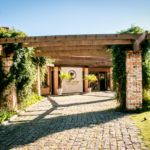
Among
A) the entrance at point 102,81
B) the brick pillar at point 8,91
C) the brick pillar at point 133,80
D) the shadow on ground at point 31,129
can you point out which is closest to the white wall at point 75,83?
the entrance at point 102,81

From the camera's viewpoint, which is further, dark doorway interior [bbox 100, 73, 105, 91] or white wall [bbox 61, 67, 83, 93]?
dark doorway interior [bbox 100, 73, 105, 91]

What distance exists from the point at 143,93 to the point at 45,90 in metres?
8.43

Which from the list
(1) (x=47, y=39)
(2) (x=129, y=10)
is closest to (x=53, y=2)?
(1) (x=47, y=39)

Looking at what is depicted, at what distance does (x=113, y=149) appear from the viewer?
96.8 inches

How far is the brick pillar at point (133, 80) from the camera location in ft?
17.2

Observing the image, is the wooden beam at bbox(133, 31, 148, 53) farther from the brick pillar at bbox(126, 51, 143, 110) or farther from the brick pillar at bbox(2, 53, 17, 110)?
the brick pillar at bbox(2, 53, 17, 110)

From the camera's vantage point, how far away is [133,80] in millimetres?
5258

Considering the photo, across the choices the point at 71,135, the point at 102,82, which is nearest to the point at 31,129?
the point at 71,135

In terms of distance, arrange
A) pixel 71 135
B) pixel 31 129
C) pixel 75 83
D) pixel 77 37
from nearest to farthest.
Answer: pixel 71 135
pixel 31 129
pixel 77 37
pixel 75 83

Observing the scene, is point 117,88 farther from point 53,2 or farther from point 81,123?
point 53,2

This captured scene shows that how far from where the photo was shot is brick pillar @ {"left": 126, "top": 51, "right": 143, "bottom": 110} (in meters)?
5.24

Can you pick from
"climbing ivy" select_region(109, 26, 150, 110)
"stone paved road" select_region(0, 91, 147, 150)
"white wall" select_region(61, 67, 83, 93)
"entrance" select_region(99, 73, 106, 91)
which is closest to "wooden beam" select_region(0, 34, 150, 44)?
"climbing ivy" select_region(109, 26, 150, 110)

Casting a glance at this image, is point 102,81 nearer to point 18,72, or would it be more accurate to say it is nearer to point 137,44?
point 137,44

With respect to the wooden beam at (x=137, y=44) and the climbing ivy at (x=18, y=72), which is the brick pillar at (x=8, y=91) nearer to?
the climbing ivy at (x=18, y=72)
